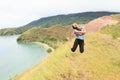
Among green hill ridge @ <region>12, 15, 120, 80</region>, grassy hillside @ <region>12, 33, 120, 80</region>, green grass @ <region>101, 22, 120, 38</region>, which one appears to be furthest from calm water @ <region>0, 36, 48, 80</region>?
grassy hillside @ <region>12, 33, 120, 80</region>

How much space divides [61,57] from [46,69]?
8.58ft

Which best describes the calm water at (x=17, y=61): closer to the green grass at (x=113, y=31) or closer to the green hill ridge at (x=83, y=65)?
the green grass at (x=113, y=31)

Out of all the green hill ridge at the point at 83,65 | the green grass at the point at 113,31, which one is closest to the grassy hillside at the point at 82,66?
the green hill ridge at the point at 83,65

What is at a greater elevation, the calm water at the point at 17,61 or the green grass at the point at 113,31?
the green grass at the point at 113,31

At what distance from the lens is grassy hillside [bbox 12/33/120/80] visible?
20.4 metres

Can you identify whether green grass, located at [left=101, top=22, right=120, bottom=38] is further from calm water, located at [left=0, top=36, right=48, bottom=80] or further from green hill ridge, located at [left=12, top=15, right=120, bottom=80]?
calm water, located at [left=0, top=36, right=48, bottom=80]

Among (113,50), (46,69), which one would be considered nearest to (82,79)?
(46,69)

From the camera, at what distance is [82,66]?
72.8 feet

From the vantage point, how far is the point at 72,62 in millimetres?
22453

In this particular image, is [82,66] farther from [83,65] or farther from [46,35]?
[46,35]

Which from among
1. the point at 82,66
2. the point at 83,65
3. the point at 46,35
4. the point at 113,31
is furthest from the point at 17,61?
the point at 46,35

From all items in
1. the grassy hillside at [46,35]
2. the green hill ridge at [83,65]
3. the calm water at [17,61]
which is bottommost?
the grassy hillside at [46,35]

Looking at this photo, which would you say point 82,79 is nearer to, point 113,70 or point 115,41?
point 113,70

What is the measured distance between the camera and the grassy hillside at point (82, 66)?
2041 centimetres
